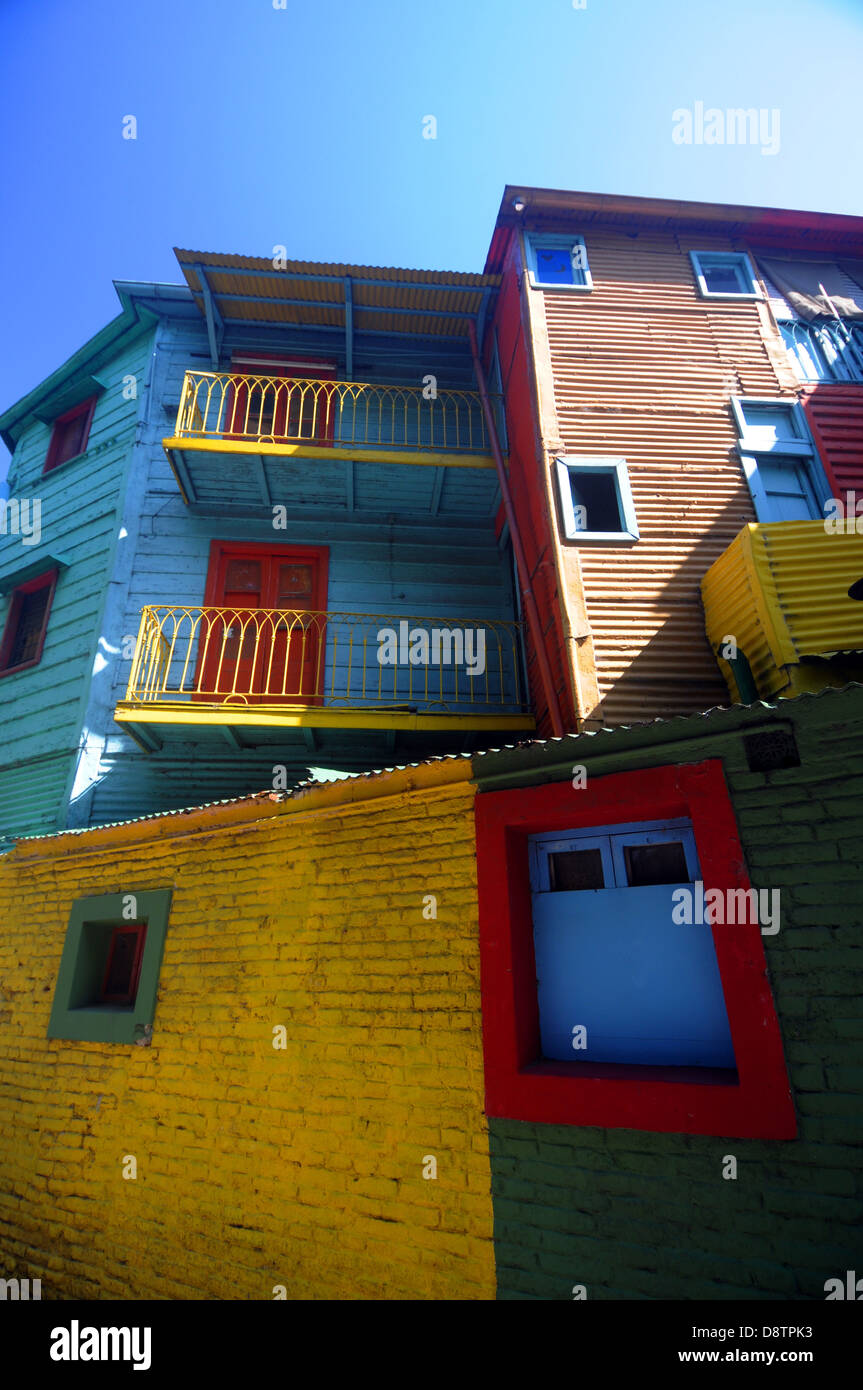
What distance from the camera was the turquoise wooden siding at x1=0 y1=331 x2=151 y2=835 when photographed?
8148 mm

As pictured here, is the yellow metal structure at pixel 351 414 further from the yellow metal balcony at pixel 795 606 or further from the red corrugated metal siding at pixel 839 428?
the yellow metal balcony at pixel 795 606

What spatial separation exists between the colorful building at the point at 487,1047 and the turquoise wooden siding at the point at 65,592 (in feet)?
11.6

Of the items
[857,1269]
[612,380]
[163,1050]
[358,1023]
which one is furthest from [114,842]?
[612,380]

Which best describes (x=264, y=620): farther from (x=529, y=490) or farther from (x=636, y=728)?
(x=636, y=728)

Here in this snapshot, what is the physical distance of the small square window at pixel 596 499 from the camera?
6.89 metres

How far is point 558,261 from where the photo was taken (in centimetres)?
862

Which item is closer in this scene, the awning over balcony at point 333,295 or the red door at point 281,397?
the awning over balcony at point 333,295

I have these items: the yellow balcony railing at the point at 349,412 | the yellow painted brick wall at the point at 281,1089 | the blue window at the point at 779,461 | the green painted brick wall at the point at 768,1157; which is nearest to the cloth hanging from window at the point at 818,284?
the blue window at the point at 779,461

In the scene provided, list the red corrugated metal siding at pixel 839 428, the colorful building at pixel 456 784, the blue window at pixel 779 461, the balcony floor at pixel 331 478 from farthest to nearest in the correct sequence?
the balcony floor at pixel 331 478
the red corrugated metal siding at pixel 839 428
the blue window at pixel 779 461
the colorful building at pixel 456 784

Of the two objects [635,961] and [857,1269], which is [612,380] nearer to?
[635,961]

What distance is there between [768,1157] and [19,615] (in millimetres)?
11559

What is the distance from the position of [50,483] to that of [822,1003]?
12.7 meters

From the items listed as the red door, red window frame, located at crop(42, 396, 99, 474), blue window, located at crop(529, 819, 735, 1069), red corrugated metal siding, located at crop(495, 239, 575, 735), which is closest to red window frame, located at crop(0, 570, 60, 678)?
red window frame, located at crop(42, 396, 99, 474)

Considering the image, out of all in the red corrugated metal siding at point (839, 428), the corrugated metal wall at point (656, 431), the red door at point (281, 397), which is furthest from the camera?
the red door at point (281, 397)
